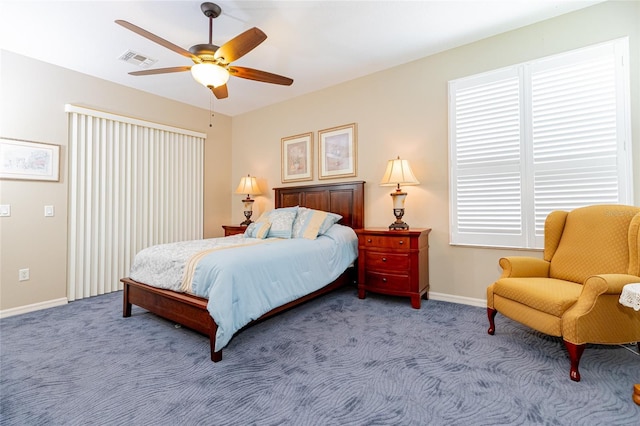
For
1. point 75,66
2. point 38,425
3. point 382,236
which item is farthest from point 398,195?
point 75,66

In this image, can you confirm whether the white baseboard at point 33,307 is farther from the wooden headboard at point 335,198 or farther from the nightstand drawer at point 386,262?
the nightstand drawer at point 386,262

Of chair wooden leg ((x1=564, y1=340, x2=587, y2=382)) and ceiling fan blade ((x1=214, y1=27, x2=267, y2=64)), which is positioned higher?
ceiling fan blade ((x1=214, y1=27, x2=267, y2=64))

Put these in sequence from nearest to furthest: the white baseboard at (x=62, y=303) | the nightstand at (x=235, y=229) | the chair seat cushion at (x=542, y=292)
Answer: the chair seat cushion at (x=542, y=292), the white baseboard at (x=62, y=303), the nightstand at (x=235, y=229)

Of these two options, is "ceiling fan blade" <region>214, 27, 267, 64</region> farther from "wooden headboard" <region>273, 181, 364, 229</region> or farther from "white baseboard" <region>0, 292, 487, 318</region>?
"white baseboard" <region>0, 292, 487, 318</region>

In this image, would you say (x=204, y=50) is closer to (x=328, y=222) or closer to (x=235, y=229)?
(x=328, y=222)

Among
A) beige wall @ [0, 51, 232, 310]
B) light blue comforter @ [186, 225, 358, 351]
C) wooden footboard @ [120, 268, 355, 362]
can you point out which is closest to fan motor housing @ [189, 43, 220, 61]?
light blue comforter @ [186, 225, 358, 351]

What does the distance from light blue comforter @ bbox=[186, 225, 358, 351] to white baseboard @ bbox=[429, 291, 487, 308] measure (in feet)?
3.93

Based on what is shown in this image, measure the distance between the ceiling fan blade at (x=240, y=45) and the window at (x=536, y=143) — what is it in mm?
2243

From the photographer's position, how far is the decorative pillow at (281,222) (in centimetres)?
336

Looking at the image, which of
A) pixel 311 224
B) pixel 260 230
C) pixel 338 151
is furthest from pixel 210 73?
pixel 338 151

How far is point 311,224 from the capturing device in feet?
11.2

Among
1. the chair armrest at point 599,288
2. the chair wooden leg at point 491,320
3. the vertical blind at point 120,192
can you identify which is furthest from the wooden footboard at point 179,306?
the chair armrest at point 599,288

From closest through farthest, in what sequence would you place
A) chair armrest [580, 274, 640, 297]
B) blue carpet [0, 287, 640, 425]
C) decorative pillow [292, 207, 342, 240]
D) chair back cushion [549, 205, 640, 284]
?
blue carpet [0, 287, 640, 425] → chair armrest [580, 274, 640, 297] → chair back cushion [549, 205, 640, 284] → decorative pillow [292, 207, 342, 240]

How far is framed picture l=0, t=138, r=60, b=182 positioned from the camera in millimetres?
3014
